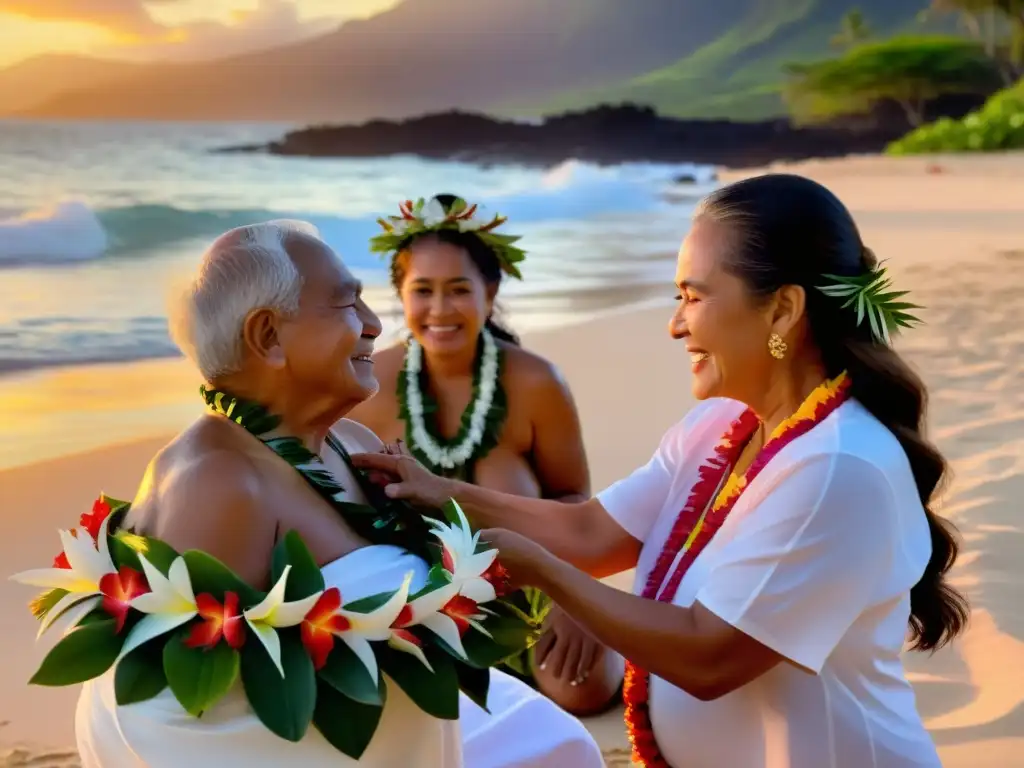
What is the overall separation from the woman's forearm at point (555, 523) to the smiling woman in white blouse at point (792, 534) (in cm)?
33

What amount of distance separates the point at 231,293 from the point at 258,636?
59cm

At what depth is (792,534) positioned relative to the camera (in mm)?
2252

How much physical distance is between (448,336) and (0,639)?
2193 millimetres

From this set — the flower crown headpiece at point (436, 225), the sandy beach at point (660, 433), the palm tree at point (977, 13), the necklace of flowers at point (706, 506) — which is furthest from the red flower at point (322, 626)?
the palm tree at point (977, 13)

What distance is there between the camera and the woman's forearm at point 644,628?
230cm

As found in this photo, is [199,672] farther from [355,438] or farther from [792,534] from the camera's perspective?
[792,534]

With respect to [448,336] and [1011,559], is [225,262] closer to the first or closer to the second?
[448,336]

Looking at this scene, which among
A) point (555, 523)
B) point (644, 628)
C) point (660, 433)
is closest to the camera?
point (644, 628)

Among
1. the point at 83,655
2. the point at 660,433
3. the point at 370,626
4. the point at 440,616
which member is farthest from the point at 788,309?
the point at 660,433

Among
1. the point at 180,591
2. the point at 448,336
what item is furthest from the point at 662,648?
the point at 448,336

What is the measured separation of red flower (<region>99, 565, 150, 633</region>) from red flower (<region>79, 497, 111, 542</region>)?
13 centimetres

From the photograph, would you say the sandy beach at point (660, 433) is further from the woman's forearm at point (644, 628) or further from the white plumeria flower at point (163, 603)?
the white plumeria flower at point (163, 603)

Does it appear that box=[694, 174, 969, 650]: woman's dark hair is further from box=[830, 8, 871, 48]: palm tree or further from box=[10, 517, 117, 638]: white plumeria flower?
box=[830, 8, 871, 48]: palm tree

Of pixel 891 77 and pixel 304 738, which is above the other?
pixel 891 77
